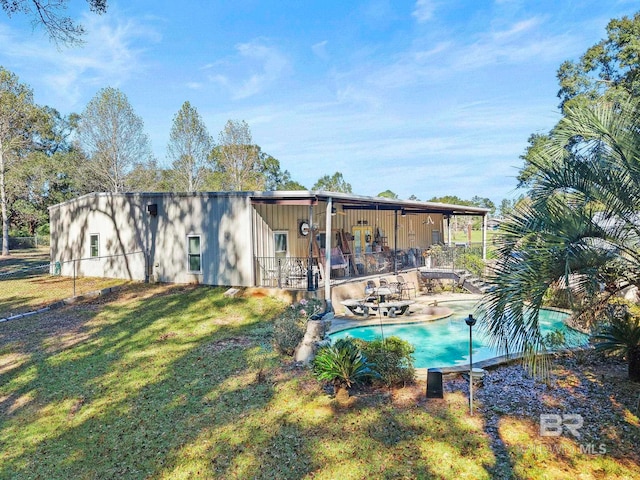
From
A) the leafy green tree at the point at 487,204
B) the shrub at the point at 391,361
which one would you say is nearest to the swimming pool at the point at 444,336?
the shrub at the point at 391,361

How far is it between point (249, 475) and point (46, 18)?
9.58m

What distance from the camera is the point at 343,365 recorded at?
5832 mm

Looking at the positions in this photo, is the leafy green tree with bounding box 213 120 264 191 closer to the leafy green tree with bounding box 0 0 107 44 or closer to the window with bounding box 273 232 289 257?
the window with bounding box 273 232 289 257

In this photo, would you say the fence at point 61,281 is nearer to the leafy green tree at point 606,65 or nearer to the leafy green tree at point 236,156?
the leafy green tree at point 236,156

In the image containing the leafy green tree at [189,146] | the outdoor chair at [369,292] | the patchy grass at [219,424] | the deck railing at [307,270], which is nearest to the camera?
the patchy grass at [219,424]

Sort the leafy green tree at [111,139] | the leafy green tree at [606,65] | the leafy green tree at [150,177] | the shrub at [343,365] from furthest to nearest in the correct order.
Answer: the leafy green tree at [150,177] < the leafy green tree at [111,139] < the leafy green tree at [606,65] < the shrub at [343,365]

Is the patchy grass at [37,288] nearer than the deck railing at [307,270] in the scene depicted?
Yes

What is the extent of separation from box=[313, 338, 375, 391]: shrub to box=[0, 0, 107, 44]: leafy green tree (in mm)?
8561

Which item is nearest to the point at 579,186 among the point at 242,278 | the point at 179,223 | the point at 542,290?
the point at 542,290

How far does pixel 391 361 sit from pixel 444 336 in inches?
194

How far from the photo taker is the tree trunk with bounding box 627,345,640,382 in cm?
589

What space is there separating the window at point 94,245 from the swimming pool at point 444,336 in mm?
11644

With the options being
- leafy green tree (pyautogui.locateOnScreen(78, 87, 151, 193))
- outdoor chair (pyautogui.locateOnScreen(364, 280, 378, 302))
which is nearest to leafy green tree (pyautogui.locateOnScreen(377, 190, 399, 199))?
leafy green tree (pyautogui.locateOnScreen(78, 87, 151, 193))

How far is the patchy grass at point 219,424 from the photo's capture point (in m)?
4.24
